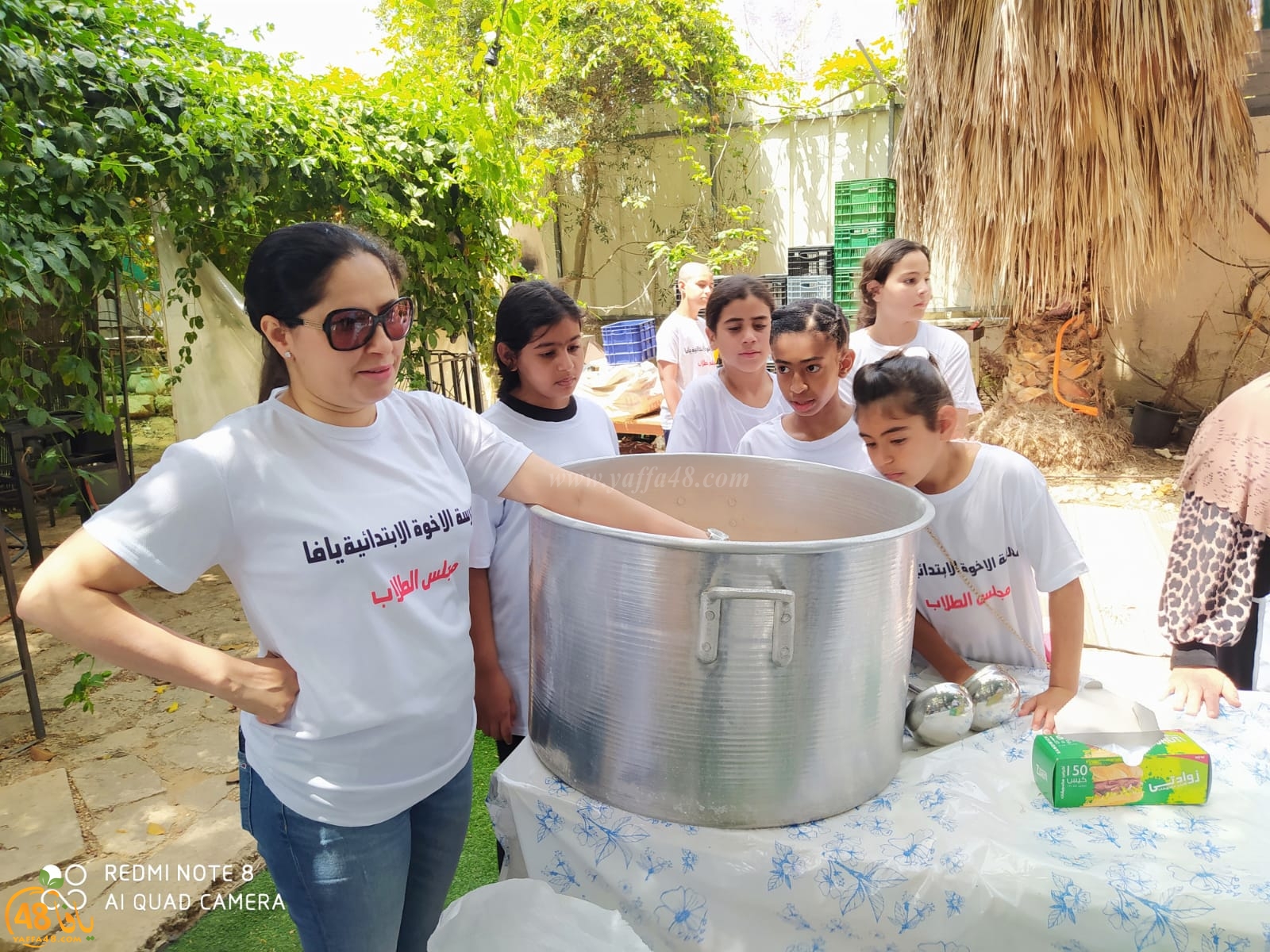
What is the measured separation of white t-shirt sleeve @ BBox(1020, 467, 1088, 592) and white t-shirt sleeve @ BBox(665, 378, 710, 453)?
1.15 meters

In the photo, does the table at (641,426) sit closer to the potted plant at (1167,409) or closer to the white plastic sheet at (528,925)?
the potted plant at (1167,409)

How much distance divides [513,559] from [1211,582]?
156cm

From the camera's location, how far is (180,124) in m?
3.47

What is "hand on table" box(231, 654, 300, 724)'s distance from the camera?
123 cm

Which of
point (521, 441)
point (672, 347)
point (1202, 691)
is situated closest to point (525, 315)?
point (521, 441)

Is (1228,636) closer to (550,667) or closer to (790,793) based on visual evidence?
(790,793)

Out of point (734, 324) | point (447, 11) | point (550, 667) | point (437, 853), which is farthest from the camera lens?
point (447, 11)

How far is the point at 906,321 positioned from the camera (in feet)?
10.7

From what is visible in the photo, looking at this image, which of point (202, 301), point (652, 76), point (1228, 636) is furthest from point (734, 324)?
point (652, 76)

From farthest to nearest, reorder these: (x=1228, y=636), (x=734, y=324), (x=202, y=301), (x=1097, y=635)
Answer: (x=202, y=301), (x=1097, y=635), (x=734, y=324), (x=1228, y=636)

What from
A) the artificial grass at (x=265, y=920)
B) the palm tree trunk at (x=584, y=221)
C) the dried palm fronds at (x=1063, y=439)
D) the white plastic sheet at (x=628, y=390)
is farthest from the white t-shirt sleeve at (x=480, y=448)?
the palm tree trunk at (x=584, y=221)

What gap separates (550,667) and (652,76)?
1060cm

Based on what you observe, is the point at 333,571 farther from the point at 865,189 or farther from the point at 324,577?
the point at 865,189

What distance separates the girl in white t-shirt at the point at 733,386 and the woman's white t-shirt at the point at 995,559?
3.30 ft
